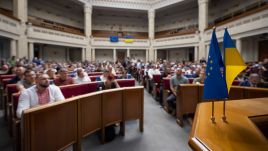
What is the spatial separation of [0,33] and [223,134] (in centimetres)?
1202

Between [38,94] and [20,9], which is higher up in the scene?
[20,9]

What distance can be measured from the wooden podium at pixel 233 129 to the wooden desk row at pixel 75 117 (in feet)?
5.55

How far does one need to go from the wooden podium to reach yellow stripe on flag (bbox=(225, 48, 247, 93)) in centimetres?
32

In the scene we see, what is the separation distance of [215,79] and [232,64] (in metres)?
0.20

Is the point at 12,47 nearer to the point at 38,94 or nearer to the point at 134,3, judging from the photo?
the point at 38,94

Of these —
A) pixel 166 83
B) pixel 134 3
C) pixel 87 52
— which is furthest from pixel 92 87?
pixel 134 3

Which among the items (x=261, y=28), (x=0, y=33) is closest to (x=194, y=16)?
(x=261, y=28)

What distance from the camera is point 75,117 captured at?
2639 mm

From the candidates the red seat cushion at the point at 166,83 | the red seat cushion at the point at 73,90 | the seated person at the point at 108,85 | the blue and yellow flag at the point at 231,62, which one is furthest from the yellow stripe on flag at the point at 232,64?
the red seat cushion at the point at 166,83

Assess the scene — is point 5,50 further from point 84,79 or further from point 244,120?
point 244,120

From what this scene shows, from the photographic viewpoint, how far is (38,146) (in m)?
2.06

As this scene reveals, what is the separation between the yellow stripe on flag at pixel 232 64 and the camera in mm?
1643

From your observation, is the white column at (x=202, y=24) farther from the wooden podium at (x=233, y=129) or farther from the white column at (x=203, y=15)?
the wooden podium at (x=233, y=129)

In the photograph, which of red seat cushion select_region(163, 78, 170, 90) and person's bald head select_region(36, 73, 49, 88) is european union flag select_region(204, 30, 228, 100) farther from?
red seat cushion select_region(163, 78, 170, 90)
